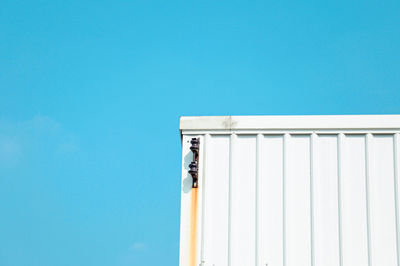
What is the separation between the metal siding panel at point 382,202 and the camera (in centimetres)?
730

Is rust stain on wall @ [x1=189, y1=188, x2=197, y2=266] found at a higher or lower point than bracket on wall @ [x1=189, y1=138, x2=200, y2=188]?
lower

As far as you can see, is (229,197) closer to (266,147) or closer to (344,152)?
(266,147)

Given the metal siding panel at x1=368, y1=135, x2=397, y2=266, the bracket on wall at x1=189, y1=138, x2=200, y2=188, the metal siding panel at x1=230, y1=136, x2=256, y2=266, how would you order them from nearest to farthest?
1. the metal siding panel at x1=368, y1=135, x2=397, y2=266
2. the metal siding panel at x1=230, y1=136, x2=256, y2=266
3. the bracket on wall at x1=189, y1=138, x2=200, y2=188

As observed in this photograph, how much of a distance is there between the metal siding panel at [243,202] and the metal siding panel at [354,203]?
965mm

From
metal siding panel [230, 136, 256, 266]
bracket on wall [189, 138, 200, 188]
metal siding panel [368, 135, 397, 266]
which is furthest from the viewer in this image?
bracket on wall [189, 138, 200, 188]

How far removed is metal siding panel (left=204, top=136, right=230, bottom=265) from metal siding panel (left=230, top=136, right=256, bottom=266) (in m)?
0.08

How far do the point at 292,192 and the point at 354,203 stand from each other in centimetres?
67

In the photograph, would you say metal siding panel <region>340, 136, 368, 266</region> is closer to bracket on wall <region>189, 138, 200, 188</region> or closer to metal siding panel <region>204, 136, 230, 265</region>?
metal siding panel <region>204, 136, 230, 265</region>

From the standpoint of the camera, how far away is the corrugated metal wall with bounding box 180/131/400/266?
290 inches

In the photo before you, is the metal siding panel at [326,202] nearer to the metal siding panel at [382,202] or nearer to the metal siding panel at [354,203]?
the metal siding panel at [354,203]

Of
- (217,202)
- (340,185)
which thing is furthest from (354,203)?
(217,202)

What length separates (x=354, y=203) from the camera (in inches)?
295

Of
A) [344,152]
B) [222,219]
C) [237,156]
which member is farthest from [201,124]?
[344,152]

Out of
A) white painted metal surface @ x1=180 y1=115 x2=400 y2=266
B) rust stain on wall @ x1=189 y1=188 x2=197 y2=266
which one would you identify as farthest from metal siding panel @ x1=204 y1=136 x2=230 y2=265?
rust stain on wall @ x1=189 y1=188 x2=197 y2=266
